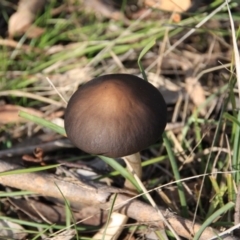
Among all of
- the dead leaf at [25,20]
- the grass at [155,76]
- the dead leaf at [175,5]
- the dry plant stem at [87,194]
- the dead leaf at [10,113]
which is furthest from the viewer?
the dead leaf at [25,20]

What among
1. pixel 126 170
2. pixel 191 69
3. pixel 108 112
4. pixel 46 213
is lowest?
pixel 46 213

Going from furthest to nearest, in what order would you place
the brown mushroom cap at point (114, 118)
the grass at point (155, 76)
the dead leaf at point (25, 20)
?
1. the dead leaf at point (25, 20)
2. the grass at point (155, 76)
3. the brown mushroom cap at point (114, 118)

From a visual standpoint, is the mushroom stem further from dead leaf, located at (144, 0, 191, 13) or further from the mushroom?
dead leaf, located at (144, 0, 191, 13)

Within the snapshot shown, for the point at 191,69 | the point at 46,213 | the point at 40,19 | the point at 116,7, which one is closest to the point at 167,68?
the point at 191,69

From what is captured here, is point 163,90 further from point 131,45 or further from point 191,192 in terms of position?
point 191,192

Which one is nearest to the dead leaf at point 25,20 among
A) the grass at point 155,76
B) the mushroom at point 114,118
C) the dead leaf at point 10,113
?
the grass at point 155,76

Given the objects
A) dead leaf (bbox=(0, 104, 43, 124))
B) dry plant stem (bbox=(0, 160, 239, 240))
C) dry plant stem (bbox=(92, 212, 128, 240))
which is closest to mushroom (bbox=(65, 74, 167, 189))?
dry plant stem (bbox=(0, 160, 239, 240))

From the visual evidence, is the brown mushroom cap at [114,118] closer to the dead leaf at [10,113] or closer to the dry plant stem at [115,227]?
the dry plant stem at [115,227]
